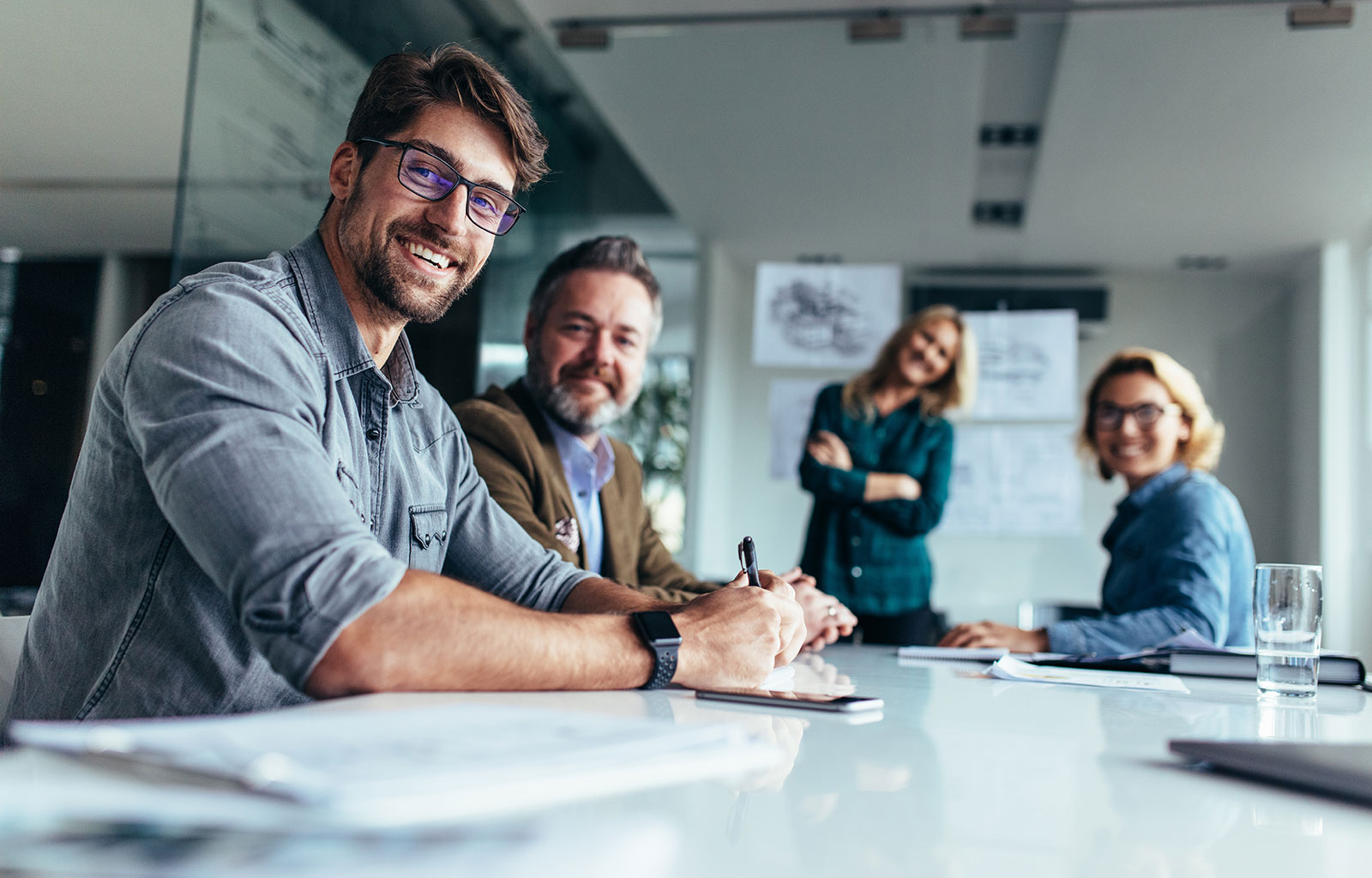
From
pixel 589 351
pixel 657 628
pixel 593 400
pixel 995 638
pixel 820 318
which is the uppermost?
pixel 820 318

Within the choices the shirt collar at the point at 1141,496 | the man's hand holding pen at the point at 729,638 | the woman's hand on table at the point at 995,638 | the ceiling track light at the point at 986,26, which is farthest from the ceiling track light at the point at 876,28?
the man's hand holding pen at the point at 729,638

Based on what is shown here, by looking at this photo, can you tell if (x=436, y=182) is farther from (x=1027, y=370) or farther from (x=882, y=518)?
(x=1027, y=370)

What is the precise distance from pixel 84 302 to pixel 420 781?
1.89 metres

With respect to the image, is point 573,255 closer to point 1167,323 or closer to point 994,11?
point 994,11

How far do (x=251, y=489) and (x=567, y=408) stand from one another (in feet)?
4.36

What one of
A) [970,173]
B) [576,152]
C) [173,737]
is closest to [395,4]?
[576,152]

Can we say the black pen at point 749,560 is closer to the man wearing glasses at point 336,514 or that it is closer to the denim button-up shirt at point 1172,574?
the man wearing glasses at point 336,514

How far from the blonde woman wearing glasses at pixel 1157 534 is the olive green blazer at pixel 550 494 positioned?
0.64 meters

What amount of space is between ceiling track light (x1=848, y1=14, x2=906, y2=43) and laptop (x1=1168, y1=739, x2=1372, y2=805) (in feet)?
10.5

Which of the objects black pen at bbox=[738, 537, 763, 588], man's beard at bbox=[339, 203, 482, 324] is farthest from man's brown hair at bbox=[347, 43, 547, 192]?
black pen at bbox=[738, 537, 763, 588]

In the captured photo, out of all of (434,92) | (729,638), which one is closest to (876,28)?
(434,92)

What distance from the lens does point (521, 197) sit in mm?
1797

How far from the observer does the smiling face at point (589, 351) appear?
7.10ft

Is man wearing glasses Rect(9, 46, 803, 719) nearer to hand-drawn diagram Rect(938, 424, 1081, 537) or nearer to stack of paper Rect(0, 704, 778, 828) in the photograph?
stack of paper Rect(0, 704, 778, 828)
